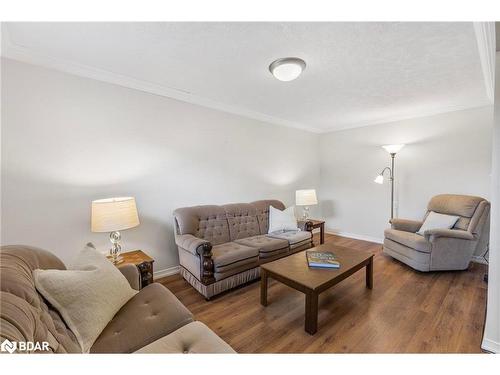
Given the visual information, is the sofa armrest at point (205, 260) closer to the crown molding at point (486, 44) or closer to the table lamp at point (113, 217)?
the table lamp at point (113, 217)

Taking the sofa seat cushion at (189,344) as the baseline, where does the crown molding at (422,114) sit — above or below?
above

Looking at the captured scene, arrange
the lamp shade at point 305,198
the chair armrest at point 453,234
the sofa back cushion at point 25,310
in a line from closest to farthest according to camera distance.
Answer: the sofa back cushion at point 25,310
the chair armrest at point 453,234
the lamp shade at point 305,198

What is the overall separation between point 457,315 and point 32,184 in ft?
13.2

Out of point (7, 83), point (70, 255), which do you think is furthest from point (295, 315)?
point (7, 83)

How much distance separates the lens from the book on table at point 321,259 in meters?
A: 2.02

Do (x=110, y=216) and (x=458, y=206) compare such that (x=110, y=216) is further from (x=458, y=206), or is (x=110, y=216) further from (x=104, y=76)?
(x=458, y=206)

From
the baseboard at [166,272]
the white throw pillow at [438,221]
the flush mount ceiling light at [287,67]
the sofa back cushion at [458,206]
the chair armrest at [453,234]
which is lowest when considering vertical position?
the baseboard at [166,272]

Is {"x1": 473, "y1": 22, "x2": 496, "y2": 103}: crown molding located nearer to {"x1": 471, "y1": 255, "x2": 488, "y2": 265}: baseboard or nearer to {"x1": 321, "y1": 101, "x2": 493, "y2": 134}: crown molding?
{"x1": 321, "y1": 101, "x2": 493, "y2": 134}: crown molding

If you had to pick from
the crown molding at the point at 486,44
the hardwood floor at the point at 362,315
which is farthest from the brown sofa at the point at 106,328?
the crown molding at the point at 486,44

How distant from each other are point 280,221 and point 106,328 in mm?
2476

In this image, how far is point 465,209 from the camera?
111 inches

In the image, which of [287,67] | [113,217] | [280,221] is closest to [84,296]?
[113,217]

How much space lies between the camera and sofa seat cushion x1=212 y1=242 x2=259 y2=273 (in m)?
2.21

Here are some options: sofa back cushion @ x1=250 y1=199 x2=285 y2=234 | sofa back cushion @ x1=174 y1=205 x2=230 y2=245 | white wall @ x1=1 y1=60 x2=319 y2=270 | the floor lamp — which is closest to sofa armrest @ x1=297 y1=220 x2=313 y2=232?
sofa back cushion @ x1=250 y1=199 x2=285 y2=234
